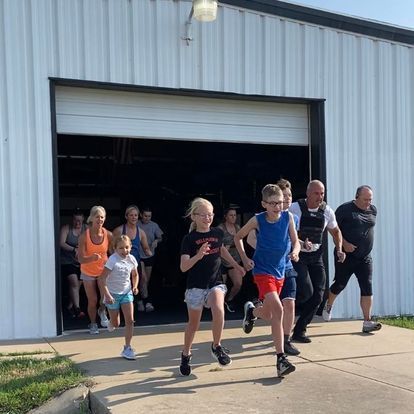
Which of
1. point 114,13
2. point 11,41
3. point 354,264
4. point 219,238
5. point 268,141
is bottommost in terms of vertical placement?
point 354,264

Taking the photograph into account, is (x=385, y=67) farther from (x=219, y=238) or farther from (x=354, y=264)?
(x=219, y=238)

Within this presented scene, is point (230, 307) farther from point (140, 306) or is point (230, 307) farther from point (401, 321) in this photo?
point (401, 321)

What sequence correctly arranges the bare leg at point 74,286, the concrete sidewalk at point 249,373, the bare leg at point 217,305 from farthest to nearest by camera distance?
the bare leg at point 74,286 → the bare leg at point 217,305 → the concrete sidewalk at point 249,373

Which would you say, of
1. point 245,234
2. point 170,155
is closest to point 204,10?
point 245,234

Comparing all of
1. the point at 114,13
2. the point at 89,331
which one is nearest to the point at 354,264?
the point at 89,331

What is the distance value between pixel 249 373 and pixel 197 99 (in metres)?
4.45

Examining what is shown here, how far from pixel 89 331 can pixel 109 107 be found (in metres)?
3.10

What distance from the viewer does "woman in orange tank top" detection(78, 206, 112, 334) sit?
760 cm

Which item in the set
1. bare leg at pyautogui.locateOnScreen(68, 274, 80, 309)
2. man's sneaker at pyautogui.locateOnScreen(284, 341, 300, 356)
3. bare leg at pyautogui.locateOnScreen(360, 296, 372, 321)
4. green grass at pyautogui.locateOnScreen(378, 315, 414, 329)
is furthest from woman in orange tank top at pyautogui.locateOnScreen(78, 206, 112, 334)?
green grass at pyautogui.locateOnScreen(378, 315, 414, 329)

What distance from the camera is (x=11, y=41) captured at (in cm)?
755

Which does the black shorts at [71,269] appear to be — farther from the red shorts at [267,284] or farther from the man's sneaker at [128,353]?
the red shorts at [267,284]

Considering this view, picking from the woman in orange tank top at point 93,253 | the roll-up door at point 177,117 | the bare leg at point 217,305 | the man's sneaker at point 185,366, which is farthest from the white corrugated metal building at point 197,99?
the bare leg at point 217,305

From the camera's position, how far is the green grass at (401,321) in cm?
858

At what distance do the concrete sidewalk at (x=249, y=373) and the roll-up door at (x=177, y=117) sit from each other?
2.85 meters
